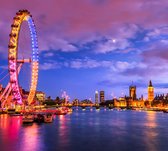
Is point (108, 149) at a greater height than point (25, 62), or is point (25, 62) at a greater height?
point (25, 62)

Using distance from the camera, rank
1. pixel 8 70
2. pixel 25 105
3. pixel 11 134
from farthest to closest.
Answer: pixel 25 105
pixel 8 70
pixel 11 134

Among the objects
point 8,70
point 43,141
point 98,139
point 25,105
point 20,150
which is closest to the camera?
point 20,150

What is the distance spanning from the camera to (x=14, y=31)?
74.4 meters

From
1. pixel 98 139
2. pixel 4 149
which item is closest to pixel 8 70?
pixel 98 139

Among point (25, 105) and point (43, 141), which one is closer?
point (43, 141)

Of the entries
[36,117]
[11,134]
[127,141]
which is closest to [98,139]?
[127,141]

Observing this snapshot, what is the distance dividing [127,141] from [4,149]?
13604mm

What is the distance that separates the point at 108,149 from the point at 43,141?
8.20 m

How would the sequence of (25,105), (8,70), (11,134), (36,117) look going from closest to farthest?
1. (11,134)
2. (36,117)
3. (8,70)
4. (25,105)

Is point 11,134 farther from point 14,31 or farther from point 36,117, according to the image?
point 14,31

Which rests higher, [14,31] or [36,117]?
[14,31]

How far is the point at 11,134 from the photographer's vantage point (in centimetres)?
4444

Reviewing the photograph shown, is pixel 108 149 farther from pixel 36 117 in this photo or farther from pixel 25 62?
pixel 25 62

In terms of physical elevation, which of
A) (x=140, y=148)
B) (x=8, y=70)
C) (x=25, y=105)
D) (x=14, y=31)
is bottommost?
(x=140, y=148)
